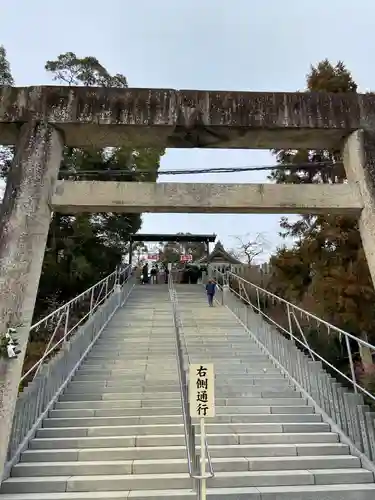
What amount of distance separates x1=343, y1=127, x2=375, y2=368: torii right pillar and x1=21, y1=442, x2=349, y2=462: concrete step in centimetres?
226

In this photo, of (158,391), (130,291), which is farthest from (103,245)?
(158,391)

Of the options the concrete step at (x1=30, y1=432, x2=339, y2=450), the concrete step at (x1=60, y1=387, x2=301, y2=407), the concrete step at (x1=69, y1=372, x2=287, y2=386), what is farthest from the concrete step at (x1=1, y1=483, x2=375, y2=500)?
the concrete step at (x1=69, y1=372, x2=287, y2=386)

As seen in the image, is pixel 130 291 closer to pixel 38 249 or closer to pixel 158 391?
pixel 158 391

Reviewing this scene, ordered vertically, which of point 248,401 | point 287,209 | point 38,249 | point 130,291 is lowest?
point 248,401

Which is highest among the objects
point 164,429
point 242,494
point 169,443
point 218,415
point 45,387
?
point 45,387

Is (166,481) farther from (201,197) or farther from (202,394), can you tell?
(201,197)

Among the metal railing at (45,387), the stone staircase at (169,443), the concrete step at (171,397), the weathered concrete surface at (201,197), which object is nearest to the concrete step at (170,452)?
the stone staircase at (169,443)

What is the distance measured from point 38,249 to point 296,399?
4.56m

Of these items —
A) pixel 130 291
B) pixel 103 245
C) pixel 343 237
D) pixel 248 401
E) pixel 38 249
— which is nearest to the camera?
pixel 38 249

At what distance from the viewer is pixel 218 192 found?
5.07 m

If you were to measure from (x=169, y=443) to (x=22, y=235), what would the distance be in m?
3.19

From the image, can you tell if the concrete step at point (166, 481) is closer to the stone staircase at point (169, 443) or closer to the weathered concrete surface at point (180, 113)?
the stone staircase at point (169, 443)

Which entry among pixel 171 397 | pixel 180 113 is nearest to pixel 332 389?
pixel 171 397

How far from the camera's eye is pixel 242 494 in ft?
13.4
